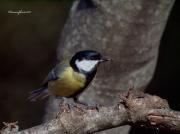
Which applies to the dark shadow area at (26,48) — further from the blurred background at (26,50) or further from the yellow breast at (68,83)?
the yellow breast at (68,83)

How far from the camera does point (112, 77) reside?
3.83 m

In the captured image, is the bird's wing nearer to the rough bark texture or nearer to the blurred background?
the rough bark texture

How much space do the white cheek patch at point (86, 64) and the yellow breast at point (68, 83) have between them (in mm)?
48

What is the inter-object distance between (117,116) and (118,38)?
45.5 inches

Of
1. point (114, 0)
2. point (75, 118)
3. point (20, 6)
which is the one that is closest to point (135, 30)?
point (114, 0)

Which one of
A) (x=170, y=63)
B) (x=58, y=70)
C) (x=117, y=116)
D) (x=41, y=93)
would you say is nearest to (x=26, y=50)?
(x=170, y=63)

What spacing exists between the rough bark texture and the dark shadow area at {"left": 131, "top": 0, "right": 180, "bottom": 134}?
1.19m

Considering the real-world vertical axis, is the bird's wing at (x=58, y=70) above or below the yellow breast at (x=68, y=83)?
above

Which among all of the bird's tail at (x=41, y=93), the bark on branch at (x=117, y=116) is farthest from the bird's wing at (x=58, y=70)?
→ the bark on branch at (x=117, y=116)

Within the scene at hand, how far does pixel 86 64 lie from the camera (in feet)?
11.9

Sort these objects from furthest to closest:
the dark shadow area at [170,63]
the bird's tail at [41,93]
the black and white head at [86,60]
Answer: the dark shadow area at [170,63] → the bird's tail at [41,93] → the black and white head at [86,60]

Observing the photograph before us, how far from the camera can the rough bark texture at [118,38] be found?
375 centimetres

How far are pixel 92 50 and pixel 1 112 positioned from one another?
9.08 ft

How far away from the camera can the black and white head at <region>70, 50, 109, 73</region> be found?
3.53 metres
